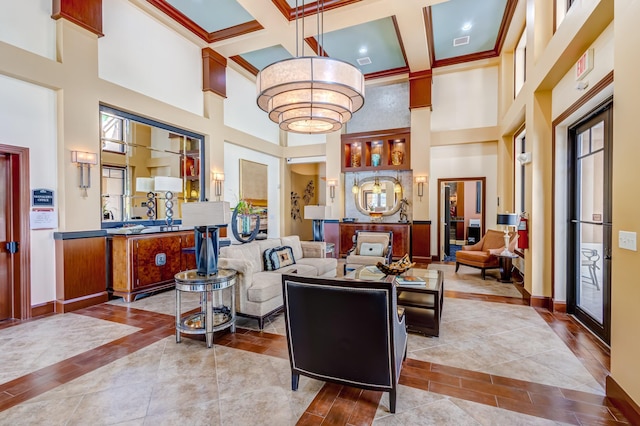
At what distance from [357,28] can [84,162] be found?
5.42 meters

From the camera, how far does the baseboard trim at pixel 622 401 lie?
1974 millimetres

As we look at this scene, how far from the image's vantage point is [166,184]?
5.55 metres

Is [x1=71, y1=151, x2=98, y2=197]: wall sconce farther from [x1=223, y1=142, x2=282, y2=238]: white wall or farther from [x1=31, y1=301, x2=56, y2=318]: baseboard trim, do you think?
[x1=223, y1=142, x2=282, y2=238]: white wall

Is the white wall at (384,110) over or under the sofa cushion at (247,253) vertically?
over

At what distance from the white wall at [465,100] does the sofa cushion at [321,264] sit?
16.8 feet

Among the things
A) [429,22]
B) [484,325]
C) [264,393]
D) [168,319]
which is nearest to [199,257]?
[168,319]

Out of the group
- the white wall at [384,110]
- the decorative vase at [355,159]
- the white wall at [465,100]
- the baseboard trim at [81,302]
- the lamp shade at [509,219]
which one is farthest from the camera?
the decorative vase at [355,159]

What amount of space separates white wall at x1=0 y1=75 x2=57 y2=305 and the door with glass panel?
21.6ft

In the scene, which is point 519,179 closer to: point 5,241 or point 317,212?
point 317,212

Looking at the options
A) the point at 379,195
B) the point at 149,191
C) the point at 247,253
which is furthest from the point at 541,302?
the point at 149,191

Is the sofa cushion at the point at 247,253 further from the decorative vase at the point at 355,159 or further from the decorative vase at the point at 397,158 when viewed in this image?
the decorative vase at the point at 397,158

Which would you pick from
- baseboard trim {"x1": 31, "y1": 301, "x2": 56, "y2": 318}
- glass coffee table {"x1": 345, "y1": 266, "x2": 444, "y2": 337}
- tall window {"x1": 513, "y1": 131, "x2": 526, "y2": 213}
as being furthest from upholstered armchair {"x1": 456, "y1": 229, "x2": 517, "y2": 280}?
baseboard trim {"x1": 31, "y1": 301, "x2": 56, "y2": 318}

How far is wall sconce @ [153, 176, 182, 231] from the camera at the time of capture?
545 cm

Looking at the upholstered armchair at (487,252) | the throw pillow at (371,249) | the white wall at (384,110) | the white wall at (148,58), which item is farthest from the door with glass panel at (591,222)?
the white wall at (148,58)
